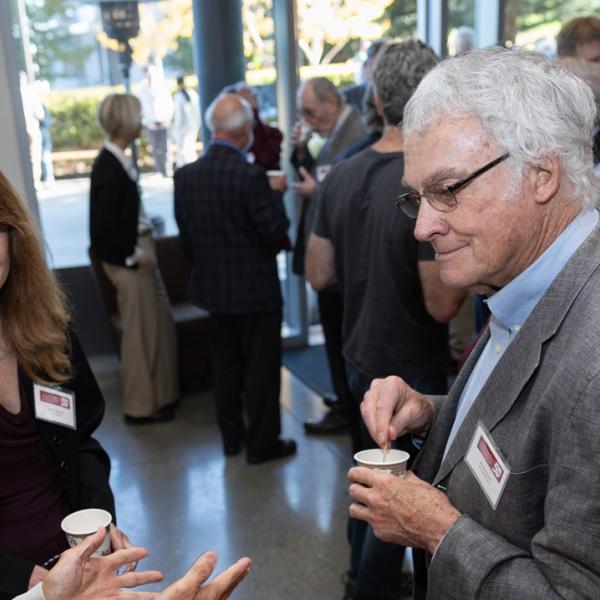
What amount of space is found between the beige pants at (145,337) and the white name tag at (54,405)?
2.71 metres

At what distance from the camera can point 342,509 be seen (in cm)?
353

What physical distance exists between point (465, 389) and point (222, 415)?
8.99 feet

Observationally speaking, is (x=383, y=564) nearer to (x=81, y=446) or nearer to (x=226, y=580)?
(x=81, y=446)

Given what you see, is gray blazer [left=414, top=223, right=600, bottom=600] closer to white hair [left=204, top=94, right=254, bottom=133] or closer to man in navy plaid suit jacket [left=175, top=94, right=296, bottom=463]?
man in navy plaid suit jacket [left=175, top=94, right=296, bottom=463]

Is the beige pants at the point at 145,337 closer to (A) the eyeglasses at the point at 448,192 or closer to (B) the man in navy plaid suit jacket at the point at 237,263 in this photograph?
(B) the man in navy plaid suit jacket at the point at 237,263

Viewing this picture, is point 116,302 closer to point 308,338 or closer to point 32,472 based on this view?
point 308,338

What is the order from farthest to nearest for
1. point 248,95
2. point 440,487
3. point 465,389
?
point 248,95, point 465,389, point 440,487

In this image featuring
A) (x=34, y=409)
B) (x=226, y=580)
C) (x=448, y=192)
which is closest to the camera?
(x=448, y=192)

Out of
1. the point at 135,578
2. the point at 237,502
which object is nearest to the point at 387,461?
the point at 135,578

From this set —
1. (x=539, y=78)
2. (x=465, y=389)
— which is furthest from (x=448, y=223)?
(x=465, y=389)

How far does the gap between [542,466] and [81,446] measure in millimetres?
1180

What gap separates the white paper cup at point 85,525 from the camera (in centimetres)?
146

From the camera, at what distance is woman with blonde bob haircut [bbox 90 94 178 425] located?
4.18 meters

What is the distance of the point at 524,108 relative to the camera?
1.18 m
